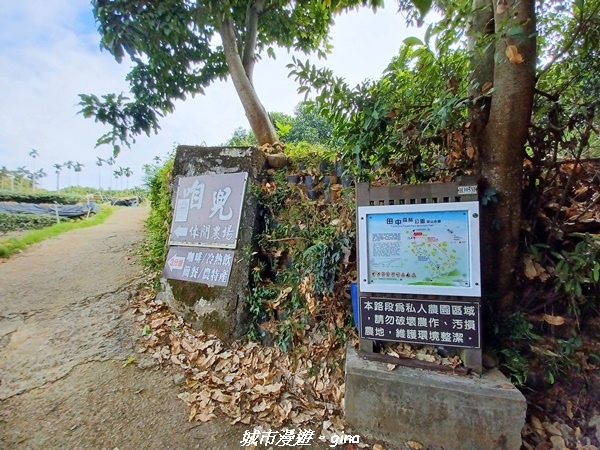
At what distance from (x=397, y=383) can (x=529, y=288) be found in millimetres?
1103

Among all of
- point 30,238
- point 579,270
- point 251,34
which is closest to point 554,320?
point 579,270

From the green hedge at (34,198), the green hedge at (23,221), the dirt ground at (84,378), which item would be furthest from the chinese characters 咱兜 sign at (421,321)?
the green hedge at (34,198)

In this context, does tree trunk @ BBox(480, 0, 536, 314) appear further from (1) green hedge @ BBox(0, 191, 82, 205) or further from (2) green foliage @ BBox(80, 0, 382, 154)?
(1) green hedge @ BBox(0, 191, 82, 205)

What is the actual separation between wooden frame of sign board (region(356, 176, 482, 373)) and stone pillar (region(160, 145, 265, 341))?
1.36m

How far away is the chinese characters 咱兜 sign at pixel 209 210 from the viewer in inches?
118

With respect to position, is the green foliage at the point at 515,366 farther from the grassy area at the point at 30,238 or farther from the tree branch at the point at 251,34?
the grassy area at the point at 30,238

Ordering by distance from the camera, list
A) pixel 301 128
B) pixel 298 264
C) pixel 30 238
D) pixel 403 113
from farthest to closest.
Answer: pixel 301 128 < pixel 30 238 < pixel 298 264 < pixel 403 113

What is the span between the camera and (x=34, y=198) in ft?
42.4

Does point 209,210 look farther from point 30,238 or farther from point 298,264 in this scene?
point 30,238

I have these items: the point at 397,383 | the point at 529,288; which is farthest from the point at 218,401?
the point at 529,288

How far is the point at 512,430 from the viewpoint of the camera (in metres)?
1.54

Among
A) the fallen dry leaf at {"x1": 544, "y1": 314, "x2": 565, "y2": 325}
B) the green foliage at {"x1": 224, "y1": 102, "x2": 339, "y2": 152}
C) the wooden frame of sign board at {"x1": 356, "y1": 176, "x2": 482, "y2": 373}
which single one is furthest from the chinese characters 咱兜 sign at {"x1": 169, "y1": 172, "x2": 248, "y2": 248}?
the green foliage at {"x1": 224, "y1": 102, "x2": 339, "y2": 152}

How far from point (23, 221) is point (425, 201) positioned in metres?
11.8

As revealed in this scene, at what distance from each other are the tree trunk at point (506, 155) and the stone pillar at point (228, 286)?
2.09 meters
